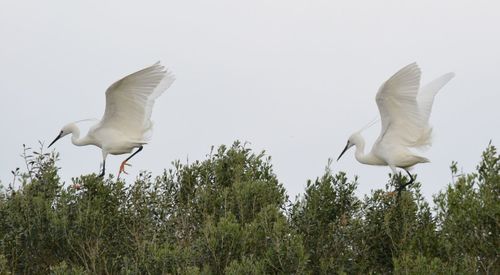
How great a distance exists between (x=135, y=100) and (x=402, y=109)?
3889 mm

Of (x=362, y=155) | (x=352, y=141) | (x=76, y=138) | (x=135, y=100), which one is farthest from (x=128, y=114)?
(x=362, y=155)

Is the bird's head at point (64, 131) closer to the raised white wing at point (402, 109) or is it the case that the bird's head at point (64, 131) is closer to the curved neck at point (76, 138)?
the curved neck at point (76, 138)

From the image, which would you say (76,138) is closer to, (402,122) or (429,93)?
(402,122)

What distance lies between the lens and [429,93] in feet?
50.0

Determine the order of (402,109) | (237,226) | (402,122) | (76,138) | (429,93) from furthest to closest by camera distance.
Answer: (76,138), (429,93), (402,122), (402,109), (237,226)

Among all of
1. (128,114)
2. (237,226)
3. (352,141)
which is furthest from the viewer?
(352,141)

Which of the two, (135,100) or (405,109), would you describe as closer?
(405,109)

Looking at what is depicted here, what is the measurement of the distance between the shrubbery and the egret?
86 cm

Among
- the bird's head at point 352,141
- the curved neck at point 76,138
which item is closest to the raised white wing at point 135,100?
the curved neck at point 76,138

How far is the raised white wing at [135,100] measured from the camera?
14.5 m

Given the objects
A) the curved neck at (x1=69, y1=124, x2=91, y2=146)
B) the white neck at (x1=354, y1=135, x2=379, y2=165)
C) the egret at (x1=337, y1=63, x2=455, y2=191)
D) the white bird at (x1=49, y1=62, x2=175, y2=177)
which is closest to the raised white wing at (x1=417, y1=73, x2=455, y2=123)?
the egret at (x1=337, y1=63, x2=455, y2=191)

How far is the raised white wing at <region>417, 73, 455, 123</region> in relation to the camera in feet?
48.6

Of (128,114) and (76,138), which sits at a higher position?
(128,114)

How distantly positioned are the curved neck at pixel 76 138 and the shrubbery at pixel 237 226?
298 cm
